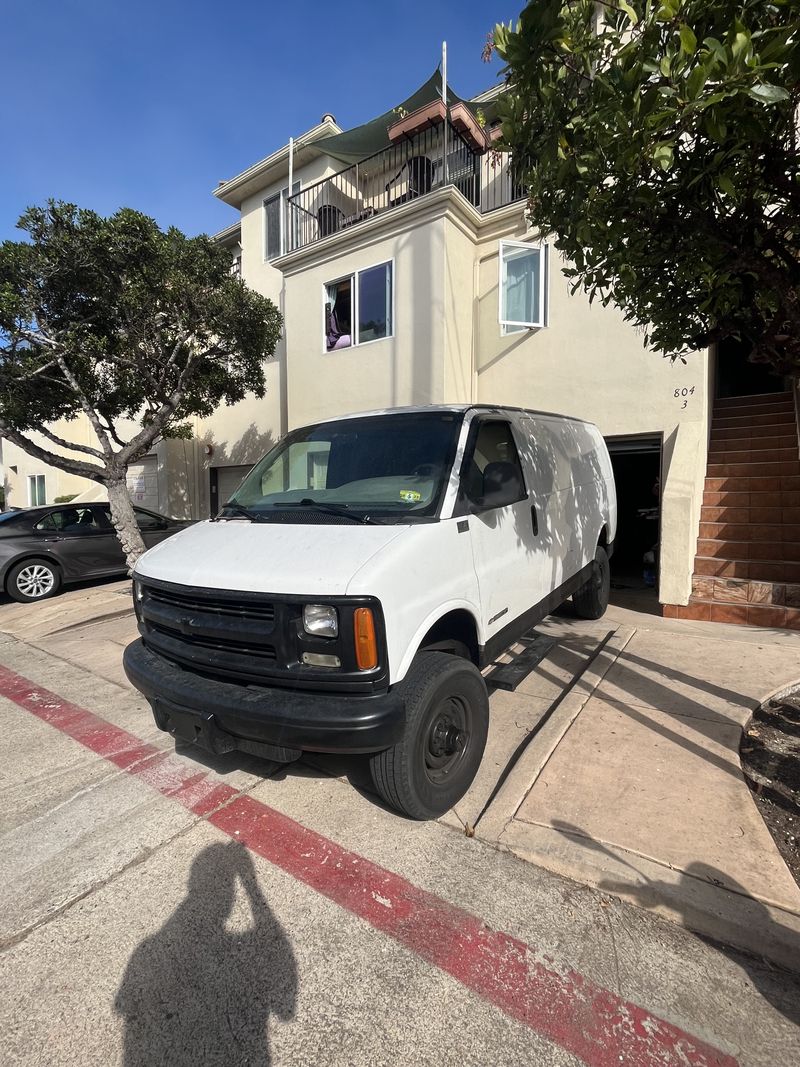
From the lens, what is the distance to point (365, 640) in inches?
87.6

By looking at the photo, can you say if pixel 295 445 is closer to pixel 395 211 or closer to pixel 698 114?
pixel 698 114

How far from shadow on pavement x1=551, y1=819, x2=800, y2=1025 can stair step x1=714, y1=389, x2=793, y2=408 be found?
28.9ft

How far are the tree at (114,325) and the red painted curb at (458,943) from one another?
627 centimetres

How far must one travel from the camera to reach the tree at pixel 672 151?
5.86 ft

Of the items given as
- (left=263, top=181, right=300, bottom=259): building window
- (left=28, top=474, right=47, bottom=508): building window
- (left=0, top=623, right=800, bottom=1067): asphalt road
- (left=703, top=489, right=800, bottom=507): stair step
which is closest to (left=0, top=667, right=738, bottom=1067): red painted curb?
(left=0, top=623, right=800, bottom=1067): asphalt road

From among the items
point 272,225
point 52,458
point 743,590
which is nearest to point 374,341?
point 52,458

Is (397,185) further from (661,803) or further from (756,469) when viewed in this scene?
(661,803)

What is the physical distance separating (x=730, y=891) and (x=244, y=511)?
3.10 m

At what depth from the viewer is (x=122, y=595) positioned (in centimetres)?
809

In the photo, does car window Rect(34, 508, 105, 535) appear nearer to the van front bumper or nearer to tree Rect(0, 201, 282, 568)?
tree Rect(0, 201, 282, 568)

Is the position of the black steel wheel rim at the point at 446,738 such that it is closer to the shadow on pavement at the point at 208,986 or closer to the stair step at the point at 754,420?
the shadow on pavement at the point at 208,986

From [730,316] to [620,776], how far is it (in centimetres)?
270

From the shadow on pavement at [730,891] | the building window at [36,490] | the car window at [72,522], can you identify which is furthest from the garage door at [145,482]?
the shadow on pavement at [730,891]

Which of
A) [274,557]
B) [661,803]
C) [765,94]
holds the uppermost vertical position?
[765,94]
